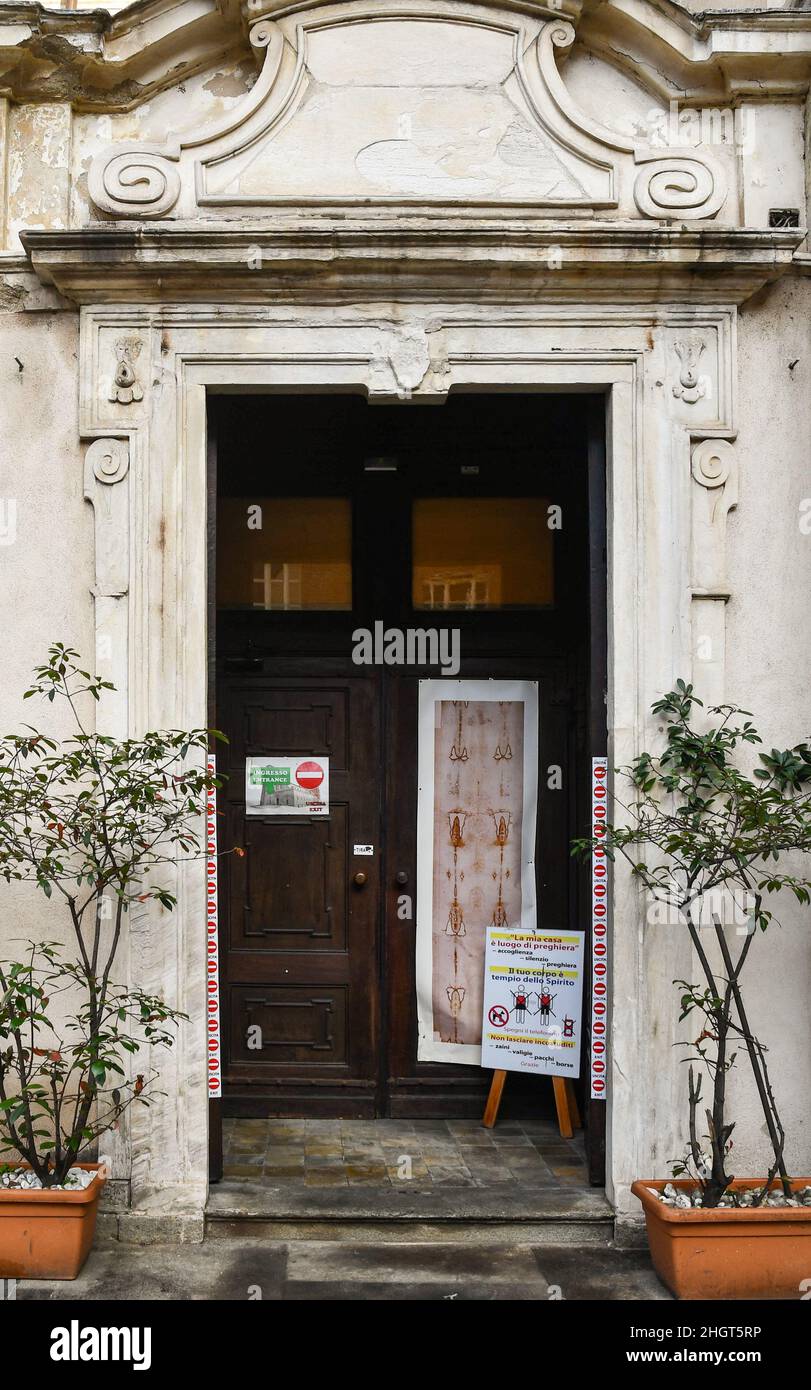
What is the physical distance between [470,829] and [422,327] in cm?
270

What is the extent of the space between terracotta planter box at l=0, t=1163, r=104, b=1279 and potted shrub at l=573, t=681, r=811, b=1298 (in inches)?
85.2

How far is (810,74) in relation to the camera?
17.2 ft

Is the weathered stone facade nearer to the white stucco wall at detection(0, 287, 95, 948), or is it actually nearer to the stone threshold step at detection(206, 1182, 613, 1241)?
the white stucco wall at detection(0, 287, 95, 948)

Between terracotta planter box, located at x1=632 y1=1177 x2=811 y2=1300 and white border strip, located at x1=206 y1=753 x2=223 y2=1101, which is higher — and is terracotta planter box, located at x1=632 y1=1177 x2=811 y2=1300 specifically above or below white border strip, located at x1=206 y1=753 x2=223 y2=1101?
below

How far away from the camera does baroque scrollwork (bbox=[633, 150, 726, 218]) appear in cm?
522

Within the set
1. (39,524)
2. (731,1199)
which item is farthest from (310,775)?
(731,1199)

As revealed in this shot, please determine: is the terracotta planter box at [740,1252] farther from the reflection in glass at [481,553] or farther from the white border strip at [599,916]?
the reflection in glass at [481,553]

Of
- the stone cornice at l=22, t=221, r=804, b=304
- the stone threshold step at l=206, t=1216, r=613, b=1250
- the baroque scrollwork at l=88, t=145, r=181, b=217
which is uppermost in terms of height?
the baroque scrollwork at l=88, t=145, r=181, b=217

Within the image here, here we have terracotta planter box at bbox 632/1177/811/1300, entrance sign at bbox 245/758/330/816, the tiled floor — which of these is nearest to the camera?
terracotta planter box at bbox 632/1177/811/1300

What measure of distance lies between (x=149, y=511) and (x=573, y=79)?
2.69 metres

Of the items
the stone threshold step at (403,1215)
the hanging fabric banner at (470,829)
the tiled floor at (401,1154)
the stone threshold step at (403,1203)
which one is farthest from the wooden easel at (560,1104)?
the stone threshold step at (403,1215)

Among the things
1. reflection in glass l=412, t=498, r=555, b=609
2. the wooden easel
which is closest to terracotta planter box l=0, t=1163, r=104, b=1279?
the wooden easel

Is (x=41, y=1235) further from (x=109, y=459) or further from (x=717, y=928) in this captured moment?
(x=109, y=459)

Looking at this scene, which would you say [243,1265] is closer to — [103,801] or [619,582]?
[103,801]
